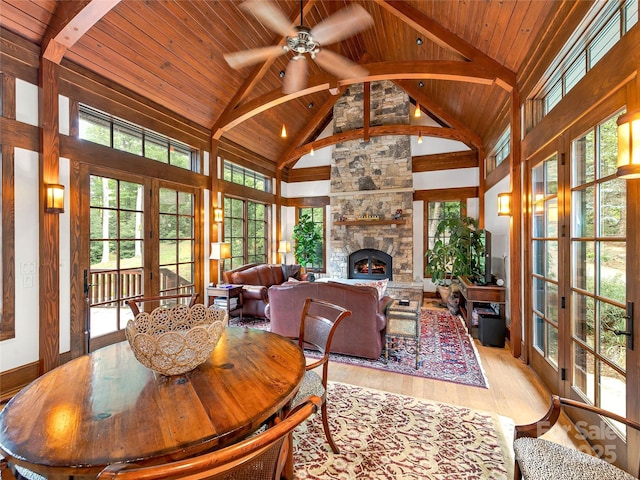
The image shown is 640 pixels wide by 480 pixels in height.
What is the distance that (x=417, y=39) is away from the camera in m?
4.43

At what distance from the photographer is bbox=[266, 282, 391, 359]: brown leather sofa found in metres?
3.14

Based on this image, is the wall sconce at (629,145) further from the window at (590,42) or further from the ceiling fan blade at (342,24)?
the ceiling fan blade at (342,24)

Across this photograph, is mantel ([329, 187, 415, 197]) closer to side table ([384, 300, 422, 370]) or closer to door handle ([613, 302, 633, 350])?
side table ([384, 300, 422, 370])

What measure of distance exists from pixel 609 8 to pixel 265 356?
3.13m

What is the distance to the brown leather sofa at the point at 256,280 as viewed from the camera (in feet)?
16.5

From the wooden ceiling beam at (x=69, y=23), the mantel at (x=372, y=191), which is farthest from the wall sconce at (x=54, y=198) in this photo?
the mantel at (x=372, y=191)

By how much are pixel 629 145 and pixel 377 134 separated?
6.22 meters

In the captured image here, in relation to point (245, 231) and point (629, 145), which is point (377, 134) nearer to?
point (245, 231)

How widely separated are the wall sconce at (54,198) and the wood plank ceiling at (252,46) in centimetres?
146

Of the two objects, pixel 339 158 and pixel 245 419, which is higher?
pixel 339 158

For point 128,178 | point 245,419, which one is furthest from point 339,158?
point 245,419

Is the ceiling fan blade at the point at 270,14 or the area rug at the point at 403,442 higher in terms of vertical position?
the ceiling fan blade at the point at 270,14

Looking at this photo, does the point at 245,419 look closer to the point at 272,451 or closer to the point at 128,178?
the point at 272,451

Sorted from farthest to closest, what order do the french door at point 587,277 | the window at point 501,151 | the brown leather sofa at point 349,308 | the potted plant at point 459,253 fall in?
the potted plant at point 459,253 → the window at point 501,151 → the brown leather sofa at point 349,308 → the french door at point 587,277
